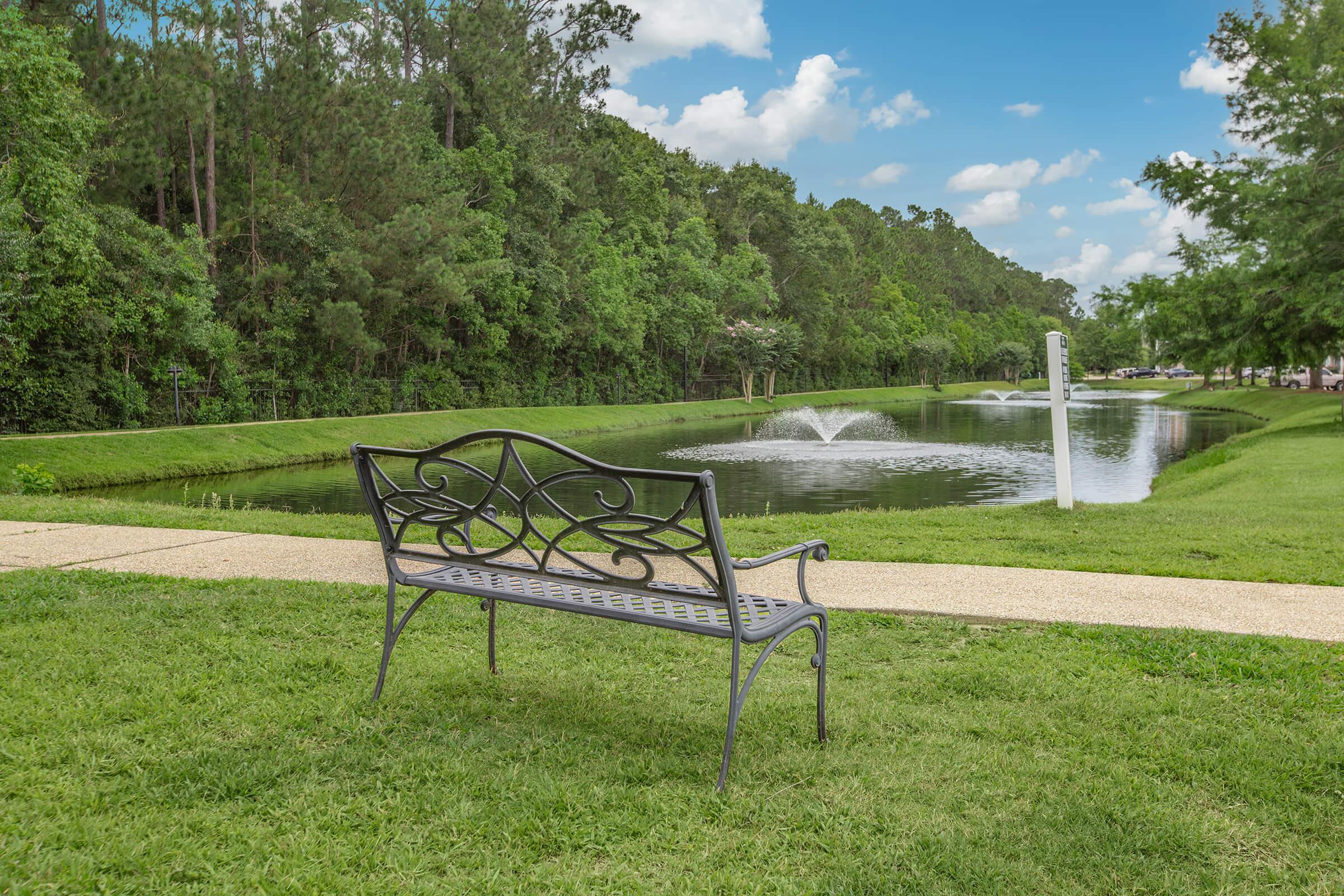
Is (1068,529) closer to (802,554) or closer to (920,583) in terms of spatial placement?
(920,583)

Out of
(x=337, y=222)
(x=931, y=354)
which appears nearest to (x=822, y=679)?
(x=337, y=222)

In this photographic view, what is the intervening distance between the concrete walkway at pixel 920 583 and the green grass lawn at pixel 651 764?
60 cm

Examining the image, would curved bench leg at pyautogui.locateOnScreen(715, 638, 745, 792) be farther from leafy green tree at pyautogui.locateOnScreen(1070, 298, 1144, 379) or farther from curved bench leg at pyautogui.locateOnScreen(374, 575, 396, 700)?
leafy green tree at pyautogui.locateOnScreen(1070, 298, 1144, 379)

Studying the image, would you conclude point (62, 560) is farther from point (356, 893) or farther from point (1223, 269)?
point (1223, 269)

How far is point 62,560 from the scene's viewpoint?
696 centimetres

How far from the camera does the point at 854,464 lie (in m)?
21.4

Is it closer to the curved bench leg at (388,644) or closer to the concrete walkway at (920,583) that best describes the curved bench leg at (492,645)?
the curved bench leg at (388,644)

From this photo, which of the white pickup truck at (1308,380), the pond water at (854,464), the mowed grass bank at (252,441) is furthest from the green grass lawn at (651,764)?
the white pickup truck at (1308,380)

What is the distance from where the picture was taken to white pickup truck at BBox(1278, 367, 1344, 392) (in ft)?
168

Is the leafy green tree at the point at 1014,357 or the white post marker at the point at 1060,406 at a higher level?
the leafy green tree at the point at 1014,357

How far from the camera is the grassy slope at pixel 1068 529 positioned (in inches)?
283

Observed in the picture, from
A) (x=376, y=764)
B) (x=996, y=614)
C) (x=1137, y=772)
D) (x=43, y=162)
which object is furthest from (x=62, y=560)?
(x=43, y=162)

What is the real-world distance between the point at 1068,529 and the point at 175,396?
23173 millimetres

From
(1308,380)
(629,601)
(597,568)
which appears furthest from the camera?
(1308,380)
